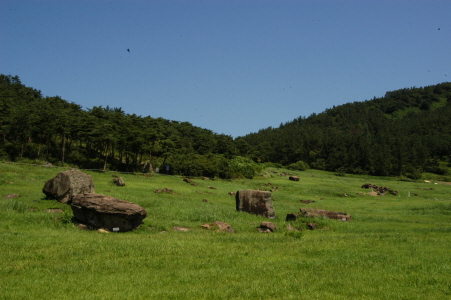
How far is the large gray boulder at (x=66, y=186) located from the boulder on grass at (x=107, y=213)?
5.31 m

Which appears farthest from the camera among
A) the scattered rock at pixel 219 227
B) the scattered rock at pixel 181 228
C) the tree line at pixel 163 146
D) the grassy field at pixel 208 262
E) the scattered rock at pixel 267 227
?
the tree line at pixel 163 146

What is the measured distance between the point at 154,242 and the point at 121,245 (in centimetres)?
166

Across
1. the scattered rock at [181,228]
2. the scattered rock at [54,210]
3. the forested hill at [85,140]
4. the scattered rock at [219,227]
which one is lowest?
the scattered rock at [181,228]

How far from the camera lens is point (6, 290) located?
1020 centimetres

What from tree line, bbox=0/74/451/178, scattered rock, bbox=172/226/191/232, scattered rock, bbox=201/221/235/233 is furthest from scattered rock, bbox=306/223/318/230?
tree line, bbox=0/74/451/178

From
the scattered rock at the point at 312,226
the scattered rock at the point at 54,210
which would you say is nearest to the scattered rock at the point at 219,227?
the scattered rock at the point at 312,226

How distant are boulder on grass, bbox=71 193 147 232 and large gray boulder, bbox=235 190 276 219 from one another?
10.5 meters

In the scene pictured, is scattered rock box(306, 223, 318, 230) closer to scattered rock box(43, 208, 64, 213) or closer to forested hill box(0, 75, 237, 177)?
scattered rock box(43, 208, 64, 213)

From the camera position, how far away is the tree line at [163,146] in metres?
68.4

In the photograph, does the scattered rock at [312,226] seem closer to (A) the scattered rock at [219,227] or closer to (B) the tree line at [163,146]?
(A) the scattered rock at [219,227]

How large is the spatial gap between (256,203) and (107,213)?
1279cm

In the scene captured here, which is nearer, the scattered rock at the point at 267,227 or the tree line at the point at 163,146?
the scattered rock at the point at 267,227

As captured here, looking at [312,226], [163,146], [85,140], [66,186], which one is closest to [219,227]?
[312,226]

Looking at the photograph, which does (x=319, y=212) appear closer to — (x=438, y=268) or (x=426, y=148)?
(x=438, y=268)
